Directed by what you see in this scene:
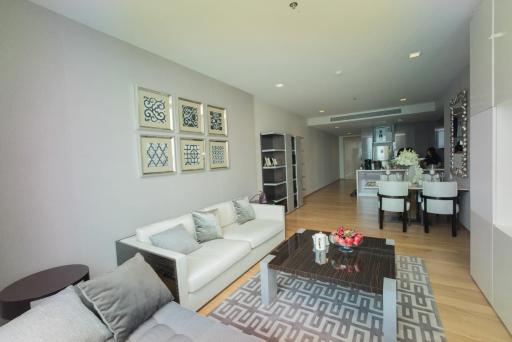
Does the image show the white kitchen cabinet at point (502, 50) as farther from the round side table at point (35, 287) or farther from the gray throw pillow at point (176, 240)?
the round side table at point (35, 287)

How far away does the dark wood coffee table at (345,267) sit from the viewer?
1662mm

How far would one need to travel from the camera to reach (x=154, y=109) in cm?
283

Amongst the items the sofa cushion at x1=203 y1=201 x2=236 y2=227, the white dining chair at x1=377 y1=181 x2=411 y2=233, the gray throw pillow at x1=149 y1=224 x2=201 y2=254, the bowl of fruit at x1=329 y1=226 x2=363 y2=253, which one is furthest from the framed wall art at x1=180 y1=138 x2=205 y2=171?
the white dining chair at x1=377 y1=181 x2=411 y2=233

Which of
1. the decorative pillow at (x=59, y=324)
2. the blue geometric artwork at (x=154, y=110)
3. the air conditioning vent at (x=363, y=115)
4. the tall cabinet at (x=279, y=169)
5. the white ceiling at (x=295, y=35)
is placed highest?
the white ceiling at (x=295, y=35)

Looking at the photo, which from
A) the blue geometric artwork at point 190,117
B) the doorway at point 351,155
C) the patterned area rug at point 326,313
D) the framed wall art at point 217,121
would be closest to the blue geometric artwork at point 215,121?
the framed wall art at point 217,121

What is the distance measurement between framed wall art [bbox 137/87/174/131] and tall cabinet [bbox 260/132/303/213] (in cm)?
251

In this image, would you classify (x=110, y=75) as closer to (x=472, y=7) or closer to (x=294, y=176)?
(x=472, y=7)

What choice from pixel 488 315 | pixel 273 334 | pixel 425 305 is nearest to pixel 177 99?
pixel 273 334

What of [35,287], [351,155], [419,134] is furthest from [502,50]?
[351,155]

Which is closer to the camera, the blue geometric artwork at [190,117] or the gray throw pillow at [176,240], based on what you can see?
the gray throw pillow at [176,240]

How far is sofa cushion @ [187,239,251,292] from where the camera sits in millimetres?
2084

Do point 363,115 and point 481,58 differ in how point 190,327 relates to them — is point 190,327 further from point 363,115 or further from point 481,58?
point 363,115

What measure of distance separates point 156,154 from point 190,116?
809 millimetres

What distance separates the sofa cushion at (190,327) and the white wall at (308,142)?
3647 mm
